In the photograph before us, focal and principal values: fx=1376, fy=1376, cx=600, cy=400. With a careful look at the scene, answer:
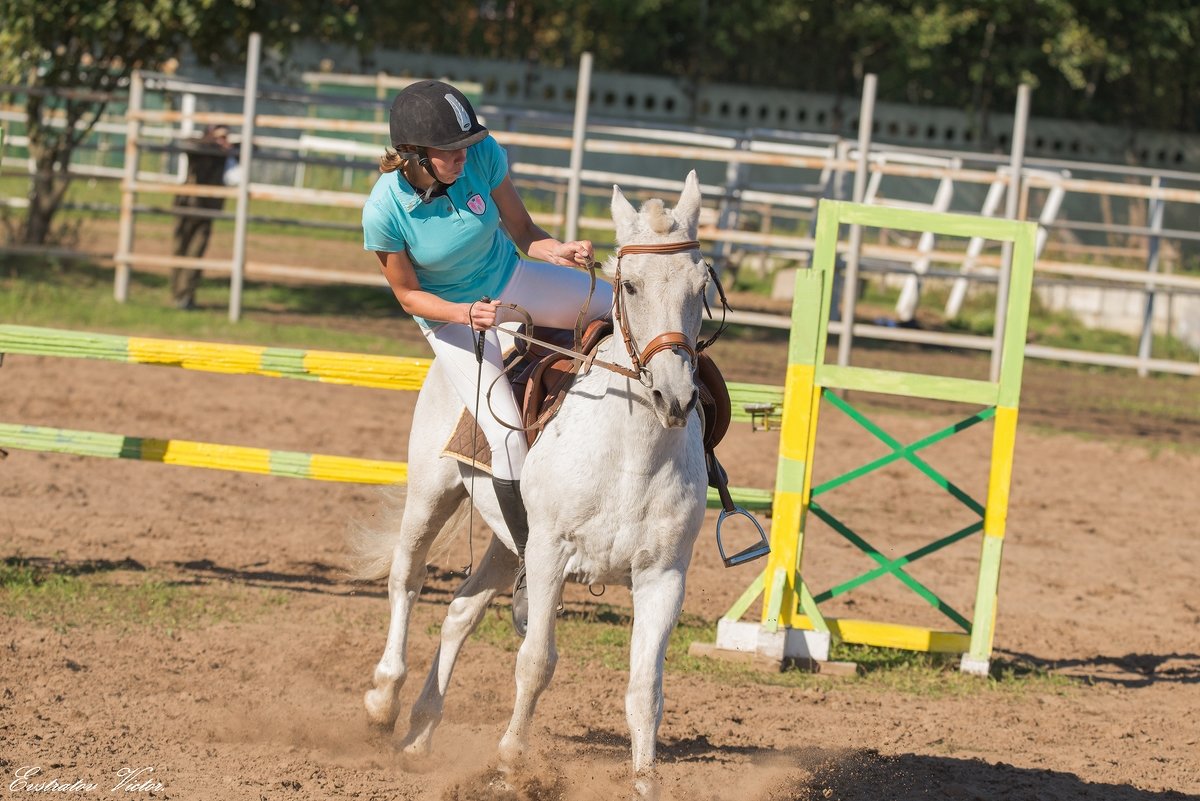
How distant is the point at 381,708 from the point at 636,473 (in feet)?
5.17

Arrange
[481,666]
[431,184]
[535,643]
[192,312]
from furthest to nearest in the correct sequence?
[192,312] → [481,666] → [431,184] → [535,643]

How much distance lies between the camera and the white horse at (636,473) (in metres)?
3.87

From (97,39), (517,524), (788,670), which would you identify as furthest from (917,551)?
(97,39)

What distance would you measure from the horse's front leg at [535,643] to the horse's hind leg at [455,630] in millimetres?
661

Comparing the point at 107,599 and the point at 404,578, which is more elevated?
the point at 404,578

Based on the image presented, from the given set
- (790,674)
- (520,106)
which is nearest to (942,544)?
(790,674)

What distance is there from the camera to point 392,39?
3030cm

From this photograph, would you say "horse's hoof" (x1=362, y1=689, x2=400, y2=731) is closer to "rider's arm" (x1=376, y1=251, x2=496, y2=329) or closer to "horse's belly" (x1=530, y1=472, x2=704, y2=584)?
"horse's belly" (x1=530, y1=472, x2=704, y2=584)

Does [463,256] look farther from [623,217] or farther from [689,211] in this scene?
[689,211]

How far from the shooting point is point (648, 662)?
4098 mm

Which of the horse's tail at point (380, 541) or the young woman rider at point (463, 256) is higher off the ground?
the young woman rider at point (463, 256)

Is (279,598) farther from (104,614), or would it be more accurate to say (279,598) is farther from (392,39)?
(392,39)

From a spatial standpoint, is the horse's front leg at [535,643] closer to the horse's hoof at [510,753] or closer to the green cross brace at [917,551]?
the horse's hoof at [510,753]

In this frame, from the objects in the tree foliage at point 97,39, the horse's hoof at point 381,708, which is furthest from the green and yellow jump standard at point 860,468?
the tree foliage at point 97,39
